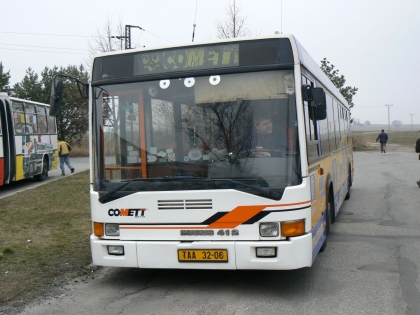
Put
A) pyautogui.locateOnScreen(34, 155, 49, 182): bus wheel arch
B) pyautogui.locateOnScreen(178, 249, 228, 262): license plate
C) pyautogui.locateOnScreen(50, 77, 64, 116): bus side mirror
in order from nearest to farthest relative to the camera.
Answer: pyautogui.locateOnScreen(178, 249, 228, 262): license plate → pyautogui.locateOnScreen(50, 77, 64, 116): bus side mirror → pyautogui.locateOnScreen(34, 155, 49, 182): bus wheel arch

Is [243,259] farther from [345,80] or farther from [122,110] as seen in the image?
[345,80]

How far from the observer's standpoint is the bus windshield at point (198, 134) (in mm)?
5945

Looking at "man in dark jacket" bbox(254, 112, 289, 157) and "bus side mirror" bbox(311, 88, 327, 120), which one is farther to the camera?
"bus side mirror" bbox(311, 88, 327, 120)

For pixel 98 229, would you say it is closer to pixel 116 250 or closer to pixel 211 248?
pixel 116 250

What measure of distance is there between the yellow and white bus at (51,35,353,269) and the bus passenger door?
1163 cm

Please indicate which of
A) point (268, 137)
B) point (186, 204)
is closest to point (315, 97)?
point (268, 137)

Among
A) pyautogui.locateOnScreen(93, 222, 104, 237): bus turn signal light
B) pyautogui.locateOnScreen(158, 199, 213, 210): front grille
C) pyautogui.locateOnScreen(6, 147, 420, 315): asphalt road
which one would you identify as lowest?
pyautogui.locateOnScreen(6, 147, 420, 315): asphalt road

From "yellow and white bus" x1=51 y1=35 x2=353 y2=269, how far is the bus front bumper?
1 centimetres

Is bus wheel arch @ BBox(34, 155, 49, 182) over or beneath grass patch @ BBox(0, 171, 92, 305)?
over

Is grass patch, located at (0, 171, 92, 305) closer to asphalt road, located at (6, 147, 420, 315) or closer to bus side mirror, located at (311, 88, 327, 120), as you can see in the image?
asphalt road, located at (6, 147, 420, 315)

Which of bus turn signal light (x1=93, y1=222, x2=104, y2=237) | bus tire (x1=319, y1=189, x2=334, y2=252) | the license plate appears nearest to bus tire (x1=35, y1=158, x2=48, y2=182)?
bus tire (x1=319, y1=189, x2=334, y2=252)

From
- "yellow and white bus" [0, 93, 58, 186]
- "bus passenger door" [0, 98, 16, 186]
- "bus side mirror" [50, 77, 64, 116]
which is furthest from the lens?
"yellow and white bus" [0, 93, 58, 186]

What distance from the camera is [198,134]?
6.16m

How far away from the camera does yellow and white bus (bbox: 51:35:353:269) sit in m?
5.85
